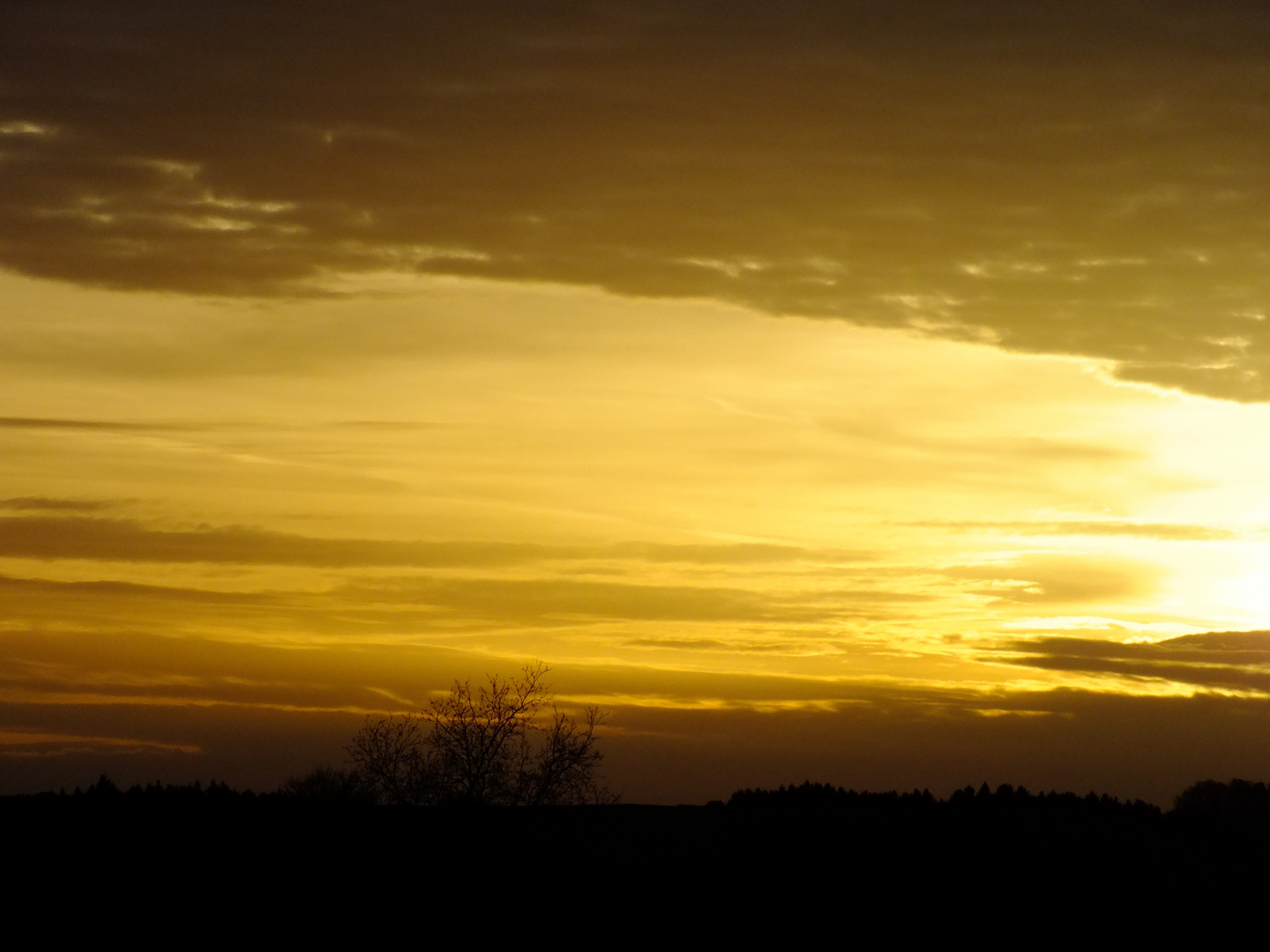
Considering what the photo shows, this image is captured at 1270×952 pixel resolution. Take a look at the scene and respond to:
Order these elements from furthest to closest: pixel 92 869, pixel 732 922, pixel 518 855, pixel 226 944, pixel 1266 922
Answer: pixel 1266 922 → pixel 518 855 → pixel 732 922 → pixel 92 869 → pixel 226 944

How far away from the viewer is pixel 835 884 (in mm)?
39375

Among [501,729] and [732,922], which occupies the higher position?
[501,729]

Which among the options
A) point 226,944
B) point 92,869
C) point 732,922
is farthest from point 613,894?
point 92,869

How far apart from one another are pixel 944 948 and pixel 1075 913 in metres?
5.94

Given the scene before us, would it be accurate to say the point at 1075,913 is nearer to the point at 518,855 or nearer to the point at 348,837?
the point at 518,855

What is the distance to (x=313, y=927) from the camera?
105 ft

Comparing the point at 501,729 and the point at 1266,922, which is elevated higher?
the point at 501,729

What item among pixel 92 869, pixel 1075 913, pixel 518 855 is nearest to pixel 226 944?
pixel 92 869

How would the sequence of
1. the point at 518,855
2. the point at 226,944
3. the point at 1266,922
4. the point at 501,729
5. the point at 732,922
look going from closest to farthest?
the point at 226,944 < the point at 732,922 < the point at 518,855 < the point at 1266,922 < the point at 501,729

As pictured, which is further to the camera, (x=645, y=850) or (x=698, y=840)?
(x=698, y=840)

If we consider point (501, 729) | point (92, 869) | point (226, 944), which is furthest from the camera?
point (501, 729)

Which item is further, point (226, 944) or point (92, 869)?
point (92, 869)

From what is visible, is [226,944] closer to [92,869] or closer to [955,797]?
[92,869]

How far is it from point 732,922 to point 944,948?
6.05 metres
